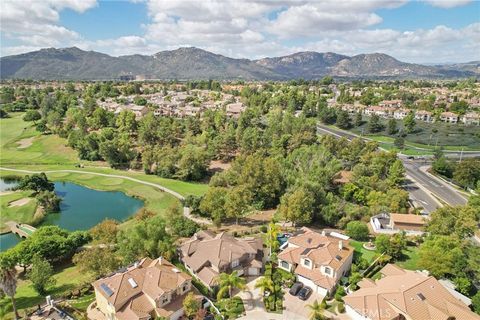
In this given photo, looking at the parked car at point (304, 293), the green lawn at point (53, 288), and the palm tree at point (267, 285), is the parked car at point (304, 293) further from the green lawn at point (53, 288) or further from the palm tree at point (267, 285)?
the green lawn at point (53, 288)

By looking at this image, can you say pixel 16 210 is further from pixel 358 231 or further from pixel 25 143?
pixel 358 231

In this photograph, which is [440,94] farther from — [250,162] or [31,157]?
[31,157]

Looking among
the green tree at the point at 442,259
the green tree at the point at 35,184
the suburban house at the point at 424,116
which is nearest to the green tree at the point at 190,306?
the green tree at the point at 442,259

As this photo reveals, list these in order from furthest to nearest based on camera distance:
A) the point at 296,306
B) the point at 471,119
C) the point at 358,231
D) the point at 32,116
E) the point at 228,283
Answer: the point at 32,116 → the point at 471,119 → the point at 358,231 → the point at 296,306 → the point at 228,283

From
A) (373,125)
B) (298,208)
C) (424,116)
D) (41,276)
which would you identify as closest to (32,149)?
(41,276)

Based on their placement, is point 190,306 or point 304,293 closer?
point 190,306

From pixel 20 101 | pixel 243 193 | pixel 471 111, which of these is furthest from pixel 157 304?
pixel 20 101
